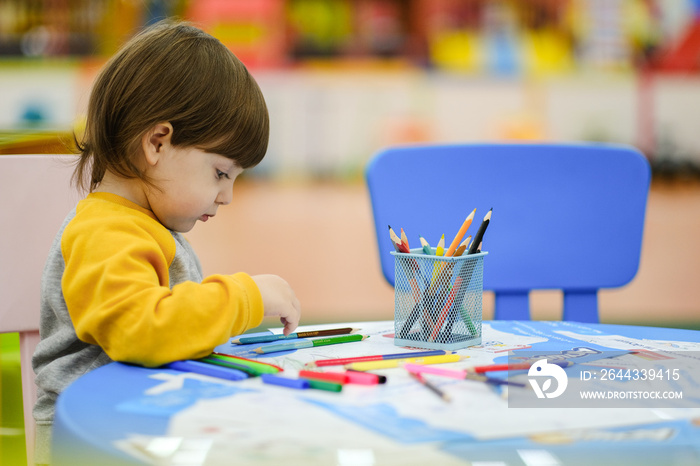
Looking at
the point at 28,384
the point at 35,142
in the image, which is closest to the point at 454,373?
the point at 28,384

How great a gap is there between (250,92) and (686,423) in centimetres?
48

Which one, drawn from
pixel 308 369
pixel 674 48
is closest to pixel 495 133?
pixel 674 48

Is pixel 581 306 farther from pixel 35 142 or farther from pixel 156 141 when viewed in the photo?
pixel 35 142

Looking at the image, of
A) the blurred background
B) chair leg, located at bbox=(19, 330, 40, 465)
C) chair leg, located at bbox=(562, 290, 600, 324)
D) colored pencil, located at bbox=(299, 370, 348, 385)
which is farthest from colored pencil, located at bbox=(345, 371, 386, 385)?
the blurred background

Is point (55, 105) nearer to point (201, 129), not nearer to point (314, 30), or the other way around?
point (314, 30)

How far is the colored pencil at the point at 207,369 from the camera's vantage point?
493mm

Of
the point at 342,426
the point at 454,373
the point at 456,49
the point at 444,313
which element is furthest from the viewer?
the point at 456,49

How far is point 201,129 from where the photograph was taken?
0.67 m

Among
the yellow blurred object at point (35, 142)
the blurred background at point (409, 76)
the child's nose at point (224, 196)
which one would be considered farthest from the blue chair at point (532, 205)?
the blurred background at point (409, 76)

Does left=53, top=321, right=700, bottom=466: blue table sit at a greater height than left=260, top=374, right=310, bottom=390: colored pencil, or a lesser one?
greater

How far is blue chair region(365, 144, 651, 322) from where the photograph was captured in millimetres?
997

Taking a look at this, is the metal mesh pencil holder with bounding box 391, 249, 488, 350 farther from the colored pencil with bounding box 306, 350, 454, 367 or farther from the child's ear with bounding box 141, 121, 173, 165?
the child's ear with bounding box 141, 121, 173, 165

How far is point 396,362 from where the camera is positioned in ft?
1.75

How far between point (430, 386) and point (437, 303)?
0.15m
